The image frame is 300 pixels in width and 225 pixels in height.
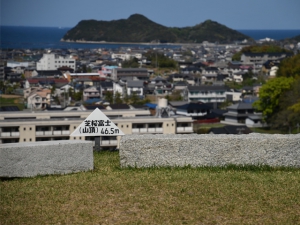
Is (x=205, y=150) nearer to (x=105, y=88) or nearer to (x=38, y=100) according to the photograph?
(x=38, y=100)

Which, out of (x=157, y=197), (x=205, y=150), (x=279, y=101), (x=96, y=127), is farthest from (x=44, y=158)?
(x=279, y=101)

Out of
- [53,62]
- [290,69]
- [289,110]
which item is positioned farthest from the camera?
[53,62]

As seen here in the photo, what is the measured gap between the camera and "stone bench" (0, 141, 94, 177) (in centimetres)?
502

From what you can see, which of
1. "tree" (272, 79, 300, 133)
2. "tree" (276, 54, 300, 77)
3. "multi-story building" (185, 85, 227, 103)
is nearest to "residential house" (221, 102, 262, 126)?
"tree" (272, 79, 300, 133)

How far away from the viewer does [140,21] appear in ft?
385

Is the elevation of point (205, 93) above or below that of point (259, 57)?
below

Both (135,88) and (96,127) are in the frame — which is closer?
(96,127)

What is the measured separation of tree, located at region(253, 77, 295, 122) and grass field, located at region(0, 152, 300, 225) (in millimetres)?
23119

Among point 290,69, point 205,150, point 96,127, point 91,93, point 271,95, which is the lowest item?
point 91,93

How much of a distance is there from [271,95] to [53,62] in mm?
34937

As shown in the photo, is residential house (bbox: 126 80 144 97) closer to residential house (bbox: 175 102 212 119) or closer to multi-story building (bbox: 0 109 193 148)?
residential house (bbox: 175 102 212 119)

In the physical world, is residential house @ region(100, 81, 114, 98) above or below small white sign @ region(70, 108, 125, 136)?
below

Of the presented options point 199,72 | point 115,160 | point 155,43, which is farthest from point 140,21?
point 115,160

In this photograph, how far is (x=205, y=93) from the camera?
40.2 m
